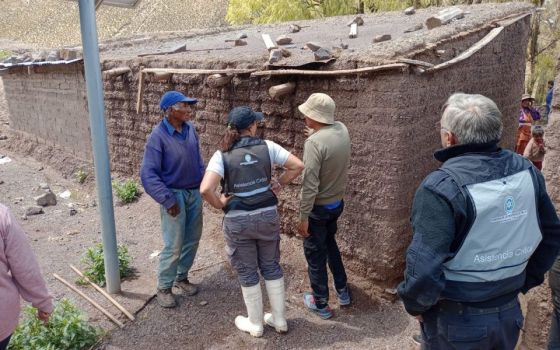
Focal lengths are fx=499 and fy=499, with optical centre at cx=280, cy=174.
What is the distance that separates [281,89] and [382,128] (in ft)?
3.55

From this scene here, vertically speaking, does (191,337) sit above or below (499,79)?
below

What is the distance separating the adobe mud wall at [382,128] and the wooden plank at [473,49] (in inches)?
3.4

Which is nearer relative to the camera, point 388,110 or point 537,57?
point 388,110

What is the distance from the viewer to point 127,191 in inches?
287

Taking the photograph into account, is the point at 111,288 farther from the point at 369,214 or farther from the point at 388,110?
the point at 388,110

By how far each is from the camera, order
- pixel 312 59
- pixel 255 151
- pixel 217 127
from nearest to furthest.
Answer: pixel 255 151 < pixel 312 59 < pixel 217 127

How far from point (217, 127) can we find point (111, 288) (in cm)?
222

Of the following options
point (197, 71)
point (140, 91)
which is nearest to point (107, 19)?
point (140, 91)

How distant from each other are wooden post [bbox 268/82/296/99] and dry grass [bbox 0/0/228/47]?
4158 centimetres

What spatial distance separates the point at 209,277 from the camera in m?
5.01

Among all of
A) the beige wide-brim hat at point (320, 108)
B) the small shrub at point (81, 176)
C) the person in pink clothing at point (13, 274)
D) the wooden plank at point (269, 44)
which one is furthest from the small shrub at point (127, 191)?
the person in pink clothing at point (13, 274)

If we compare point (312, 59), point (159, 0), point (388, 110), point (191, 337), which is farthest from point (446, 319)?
point (159, 0)

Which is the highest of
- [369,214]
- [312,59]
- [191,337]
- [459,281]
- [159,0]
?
[159,0]

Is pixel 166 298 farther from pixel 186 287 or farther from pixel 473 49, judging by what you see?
pixel 473 49
